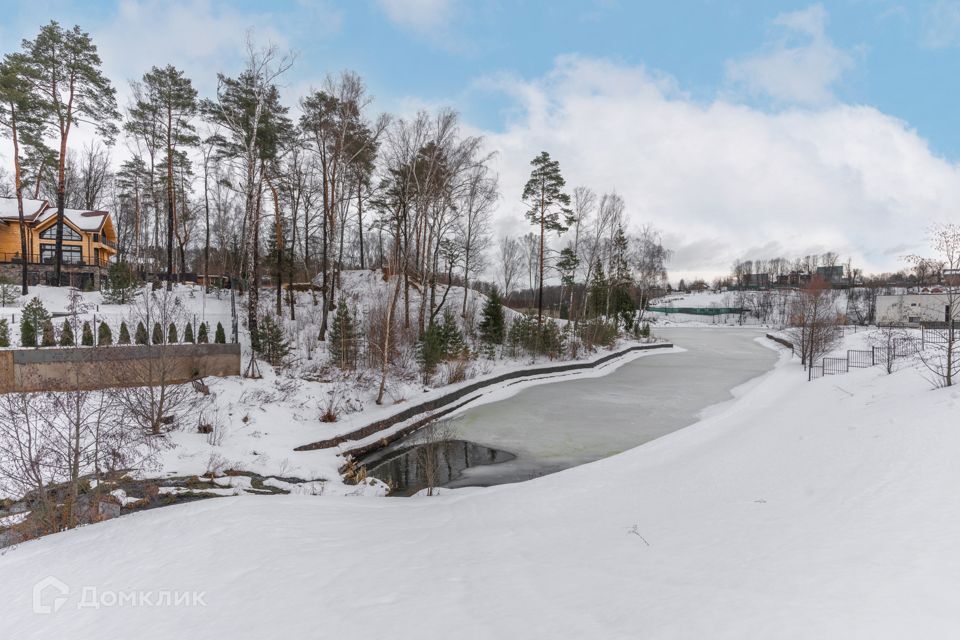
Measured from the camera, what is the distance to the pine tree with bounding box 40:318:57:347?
11680 millimetres

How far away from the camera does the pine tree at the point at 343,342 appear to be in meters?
16.2

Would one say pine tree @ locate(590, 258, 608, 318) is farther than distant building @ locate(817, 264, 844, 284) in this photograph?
No

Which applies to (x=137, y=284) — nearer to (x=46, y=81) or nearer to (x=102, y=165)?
(x=46, y=81)

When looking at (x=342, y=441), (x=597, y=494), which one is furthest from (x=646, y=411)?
(x=342, y=441)

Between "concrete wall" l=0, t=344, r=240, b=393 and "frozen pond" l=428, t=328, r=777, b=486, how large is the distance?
830 cm

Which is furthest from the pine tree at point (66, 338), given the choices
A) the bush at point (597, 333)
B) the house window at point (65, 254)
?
the bush at point (597, 333)

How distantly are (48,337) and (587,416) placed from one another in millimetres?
16351

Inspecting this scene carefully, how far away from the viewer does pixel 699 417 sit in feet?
46.8

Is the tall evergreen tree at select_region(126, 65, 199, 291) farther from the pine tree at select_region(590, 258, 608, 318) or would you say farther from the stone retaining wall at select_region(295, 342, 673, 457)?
the pine tree at select_region(590, 258, 608, 318)

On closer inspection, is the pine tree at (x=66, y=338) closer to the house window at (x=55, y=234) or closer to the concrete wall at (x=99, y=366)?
the concrete wall at (x=99, y=366)

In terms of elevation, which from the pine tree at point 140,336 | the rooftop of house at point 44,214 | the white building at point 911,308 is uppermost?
the rooftop of house at point 44,214
